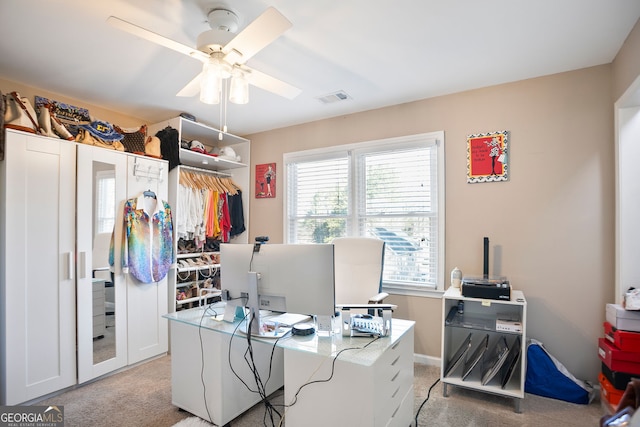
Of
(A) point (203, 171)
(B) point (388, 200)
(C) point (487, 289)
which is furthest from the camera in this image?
(A) point (203, 171)

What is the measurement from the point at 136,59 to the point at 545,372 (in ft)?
12.7

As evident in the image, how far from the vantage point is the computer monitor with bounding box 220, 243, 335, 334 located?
5.49ft

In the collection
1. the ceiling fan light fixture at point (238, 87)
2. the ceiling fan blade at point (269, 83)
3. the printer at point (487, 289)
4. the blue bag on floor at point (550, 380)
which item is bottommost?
the blue bag on floor at point (550, 380)

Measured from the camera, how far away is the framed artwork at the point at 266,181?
412 cm

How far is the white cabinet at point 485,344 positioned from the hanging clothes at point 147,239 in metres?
2.68

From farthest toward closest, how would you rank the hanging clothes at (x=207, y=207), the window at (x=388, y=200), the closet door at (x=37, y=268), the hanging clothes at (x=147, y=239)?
1. the hanging clothes at (x=207, y=207)
2. the window at (x=388, y=200)
3. the hanging clothes at (x=147, y=239)
4. the closet door at (x=37, y=268)

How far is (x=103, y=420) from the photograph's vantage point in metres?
2.19

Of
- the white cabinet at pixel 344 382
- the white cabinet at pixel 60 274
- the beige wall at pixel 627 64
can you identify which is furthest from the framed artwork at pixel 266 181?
the beige wall at pixel 627 64

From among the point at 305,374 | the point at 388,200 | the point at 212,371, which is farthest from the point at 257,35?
the point at 388,200

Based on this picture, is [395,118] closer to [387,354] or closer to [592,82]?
[592,82]

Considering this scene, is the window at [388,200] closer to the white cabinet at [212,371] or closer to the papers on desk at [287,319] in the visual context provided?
the papers on desk at [287,319]

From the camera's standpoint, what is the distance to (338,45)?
222 centimetres

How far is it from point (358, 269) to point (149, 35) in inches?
89.5

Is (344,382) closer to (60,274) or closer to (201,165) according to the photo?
(60,274)
